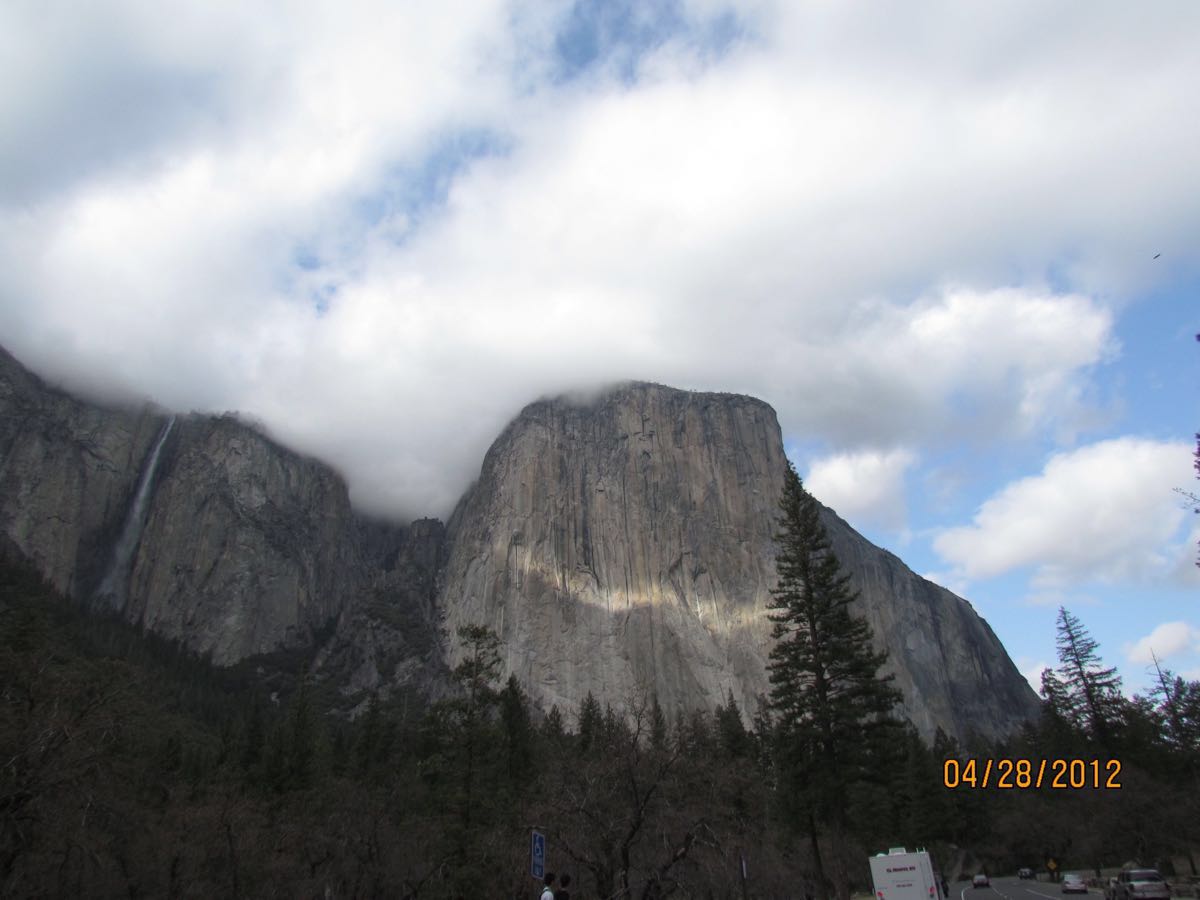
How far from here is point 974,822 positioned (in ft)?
230

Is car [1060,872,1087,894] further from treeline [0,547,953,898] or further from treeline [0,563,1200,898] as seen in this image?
treeline [0,547,953,898]

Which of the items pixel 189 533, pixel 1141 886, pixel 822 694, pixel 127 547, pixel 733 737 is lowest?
pixel 1141 886

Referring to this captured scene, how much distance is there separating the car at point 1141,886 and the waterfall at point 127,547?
505ft

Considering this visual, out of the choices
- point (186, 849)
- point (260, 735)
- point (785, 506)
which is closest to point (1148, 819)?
point (785, 506)

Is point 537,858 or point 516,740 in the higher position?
point 516,740

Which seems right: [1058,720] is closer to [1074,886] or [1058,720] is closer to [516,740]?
[1074,886]

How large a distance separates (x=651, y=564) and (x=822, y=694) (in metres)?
96.5

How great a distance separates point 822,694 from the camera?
3216cm

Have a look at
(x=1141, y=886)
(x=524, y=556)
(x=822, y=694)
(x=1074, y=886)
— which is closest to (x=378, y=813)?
(x=822, y=694)

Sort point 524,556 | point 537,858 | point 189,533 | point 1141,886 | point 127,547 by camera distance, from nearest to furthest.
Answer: point 537,858 < point 1141,886 < point 524,556 < point 127,547 < point 189,533
